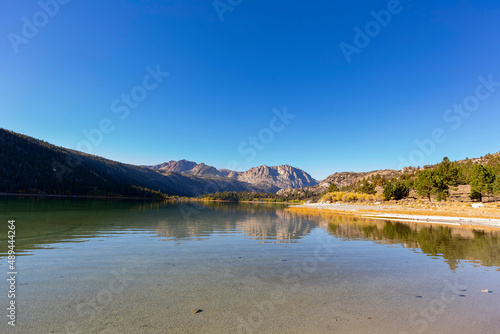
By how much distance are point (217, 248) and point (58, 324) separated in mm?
13063

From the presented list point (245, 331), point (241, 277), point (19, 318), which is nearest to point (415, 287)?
point (241, 277)

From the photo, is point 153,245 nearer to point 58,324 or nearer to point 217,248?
point 217,248

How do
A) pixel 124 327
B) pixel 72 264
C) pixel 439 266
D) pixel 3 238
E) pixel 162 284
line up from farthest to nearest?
pixel 3 238
pixel 439 266
pixel 72 264
pixel 162 284
pixel 124 327

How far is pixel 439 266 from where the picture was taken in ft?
45.5

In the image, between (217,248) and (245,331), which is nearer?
(245,331)

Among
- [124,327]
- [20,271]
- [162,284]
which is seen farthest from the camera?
[20,271]

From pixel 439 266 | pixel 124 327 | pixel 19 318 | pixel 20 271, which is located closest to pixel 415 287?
pixel 439 266

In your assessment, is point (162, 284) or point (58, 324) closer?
point (58, 324)

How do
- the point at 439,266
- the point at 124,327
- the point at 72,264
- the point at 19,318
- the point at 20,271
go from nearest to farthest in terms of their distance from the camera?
the point at 124,327, the point at 19,318, the point at 20,271, the point at 72,264, the point at 439,266

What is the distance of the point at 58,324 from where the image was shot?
6344mm

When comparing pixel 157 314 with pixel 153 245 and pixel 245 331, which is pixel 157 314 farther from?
pixel 153 245

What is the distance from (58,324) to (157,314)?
2.56m

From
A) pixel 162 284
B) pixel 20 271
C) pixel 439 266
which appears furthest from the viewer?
pixel 439 266

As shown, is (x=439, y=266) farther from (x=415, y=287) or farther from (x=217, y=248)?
(x=217, y=248)
